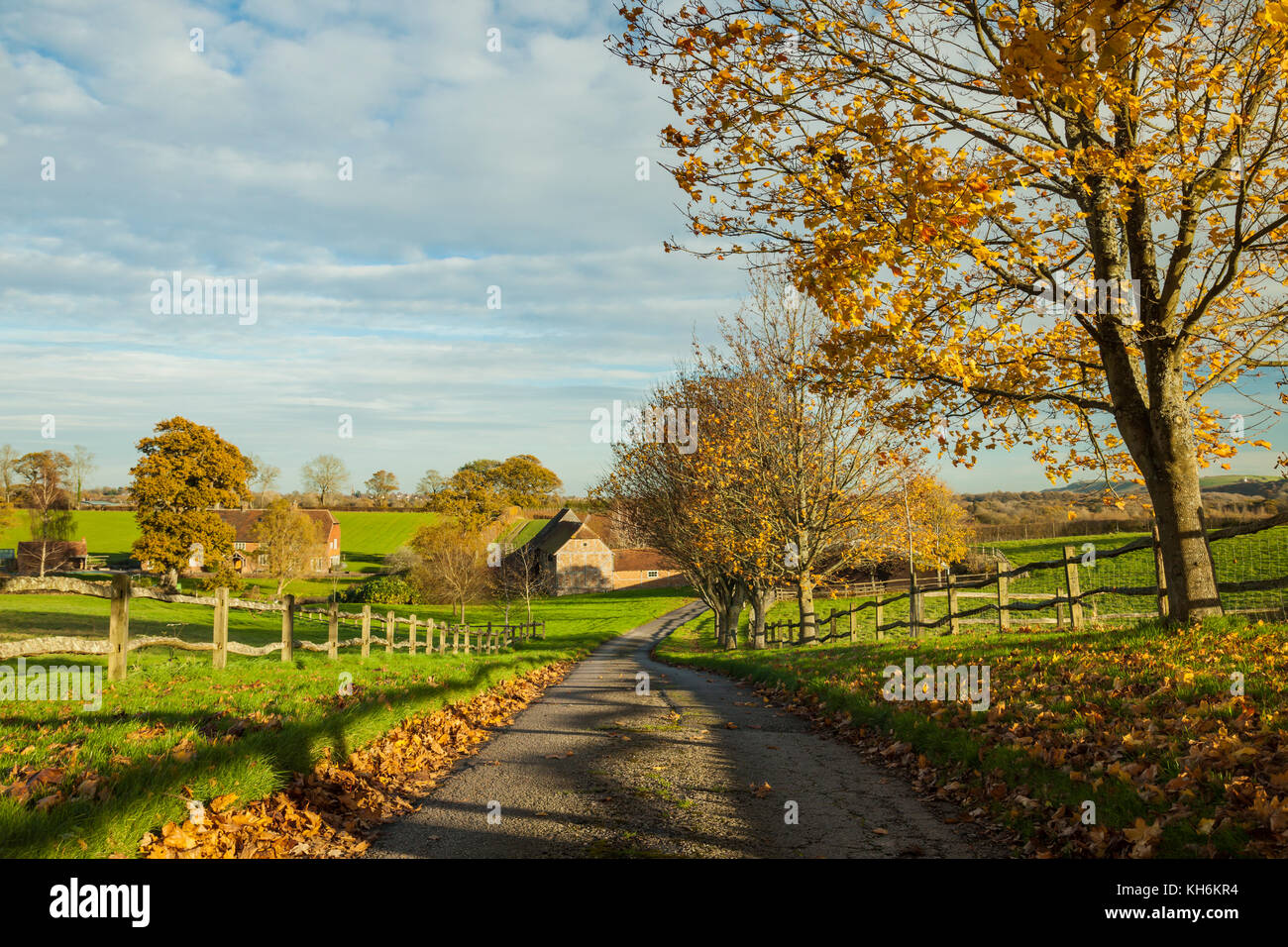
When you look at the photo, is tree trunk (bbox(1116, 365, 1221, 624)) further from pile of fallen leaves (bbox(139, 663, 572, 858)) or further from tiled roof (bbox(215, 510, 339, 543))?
tiled roof (bbox(215, 510, 339, 543))

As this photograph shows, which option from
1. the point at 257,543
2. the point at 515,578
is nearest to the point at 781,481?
the point at 515,578

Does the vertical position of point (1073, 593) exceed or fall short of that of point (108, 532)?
it falls short

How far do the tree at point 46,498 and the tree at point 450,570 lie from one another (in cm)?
2689

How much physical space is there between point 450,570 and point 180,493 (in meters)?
17.6

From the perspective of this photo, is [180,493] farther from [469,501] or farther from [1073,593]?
[1073,593]

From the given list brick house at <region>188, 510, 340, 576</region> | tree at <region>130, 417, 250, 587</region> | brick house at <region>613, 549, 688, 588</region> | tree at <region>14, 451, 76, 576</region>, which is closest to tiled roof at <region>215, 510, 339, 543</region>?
brick house at <region>188, 510, 340, 576</region>

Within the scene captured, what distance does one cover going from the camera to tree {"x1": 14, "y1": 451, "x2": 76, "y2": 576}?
59.9 meters

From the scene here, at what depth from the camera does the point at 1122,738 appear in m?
6.00

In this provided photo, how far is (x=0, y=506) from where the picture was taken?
52.2 meters

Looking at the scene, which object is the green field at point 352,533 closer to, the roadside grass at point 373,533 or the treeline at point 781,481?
the roadside grass at point 373,533

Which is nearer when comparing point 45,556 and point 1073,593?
point 1073,593

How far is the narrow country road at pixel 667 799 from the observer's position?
511 centimetres
